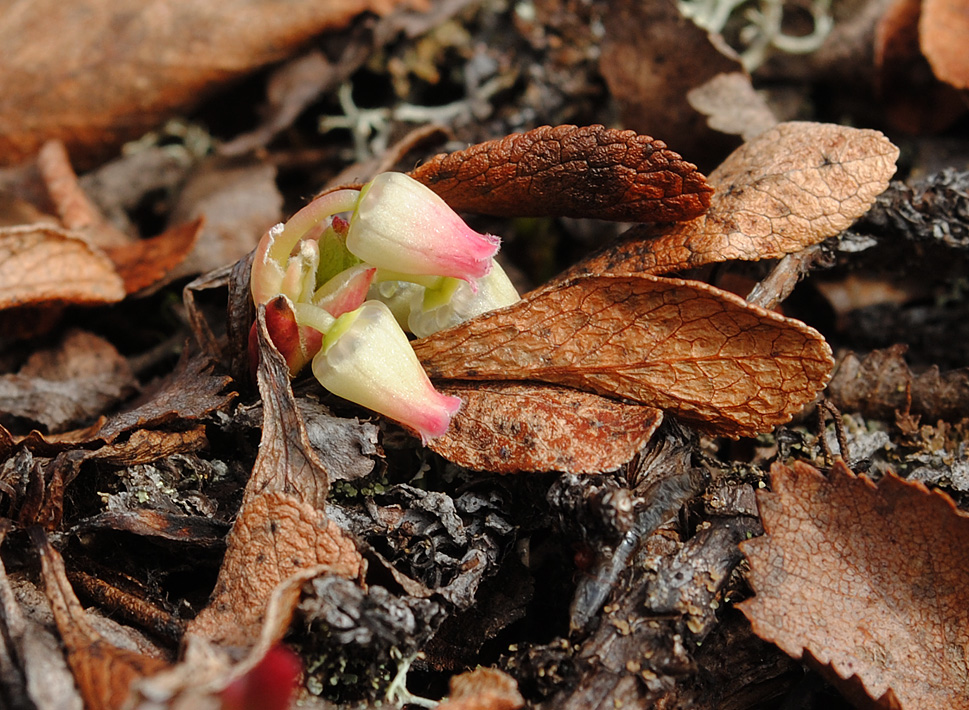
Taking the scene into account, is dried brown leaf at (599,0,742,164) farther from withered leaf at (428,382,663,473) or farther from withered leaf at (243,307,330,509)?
withered leaf at (243,307,330,509)

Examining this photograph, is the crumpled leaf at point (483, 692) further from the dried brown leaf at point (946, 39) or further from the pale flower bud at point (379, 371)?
the dried brown leaf at point (946, 39)

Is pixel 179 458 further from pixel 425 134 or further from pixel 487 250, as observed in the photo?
pixel 425 134

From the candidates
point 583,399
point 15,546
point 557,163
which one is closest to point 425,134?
point 557,163

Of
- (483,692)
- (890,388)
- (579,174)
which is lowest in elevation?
(890,388)

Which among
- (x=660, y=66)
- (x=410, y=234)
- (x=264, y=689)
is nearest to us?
(x=264, y=689)

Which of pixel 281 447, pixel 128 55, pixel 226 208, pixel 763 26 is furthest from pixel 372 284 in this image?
pixel 763 26

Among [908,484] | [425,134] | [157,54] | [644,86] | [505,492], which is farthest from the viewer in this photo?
[157,54]

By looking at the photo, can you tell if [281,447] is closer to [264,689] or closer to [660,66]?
[264,689]
